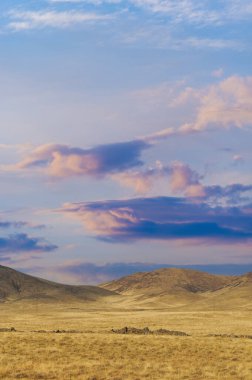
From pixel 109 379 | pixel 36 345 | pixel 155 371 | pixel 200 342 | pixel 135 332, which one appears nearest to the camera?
pixel 109 379

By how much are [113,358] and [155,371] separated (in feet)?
15.6

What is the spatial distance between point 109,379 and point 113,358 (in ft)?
21.4

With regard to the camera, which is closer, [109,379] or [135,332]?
[109,379]

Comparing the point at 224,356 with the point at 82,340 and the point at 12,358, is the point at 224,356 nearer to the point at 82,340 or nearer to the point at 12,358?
the point at 82,340

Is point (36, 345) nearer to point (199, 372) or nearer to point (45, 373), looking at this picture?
point (45, 373)

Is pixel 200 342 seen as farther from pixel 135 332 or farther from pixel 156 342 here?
pixel 135 332

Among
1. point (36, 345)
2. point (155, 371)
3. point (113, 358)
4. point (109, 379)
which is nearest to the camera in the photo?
point (109, 379)

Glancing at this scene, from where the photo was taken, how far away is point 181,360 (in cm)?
4391

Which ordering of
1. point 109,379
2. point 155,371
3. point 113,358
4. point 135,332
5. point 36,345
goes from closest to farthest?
point 109,379
point 155,371
point 113,358
point 36,345
point 135,332

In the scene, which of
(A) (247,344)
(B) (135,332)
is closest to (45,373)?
(A) (247,344)

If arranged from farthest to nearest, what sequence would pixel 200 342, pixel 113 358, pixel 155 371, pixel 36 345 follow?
pixel 200 342, pixel 36 345, pixel 113 358, pixel 155 371

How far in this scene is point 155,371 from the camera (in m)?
39.9

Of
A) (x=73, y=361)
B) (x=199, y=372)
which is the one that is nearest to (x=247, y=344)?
(x=199, y=372)

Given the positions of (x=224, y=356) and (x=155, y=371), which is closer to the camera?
(x=155, y=371)
